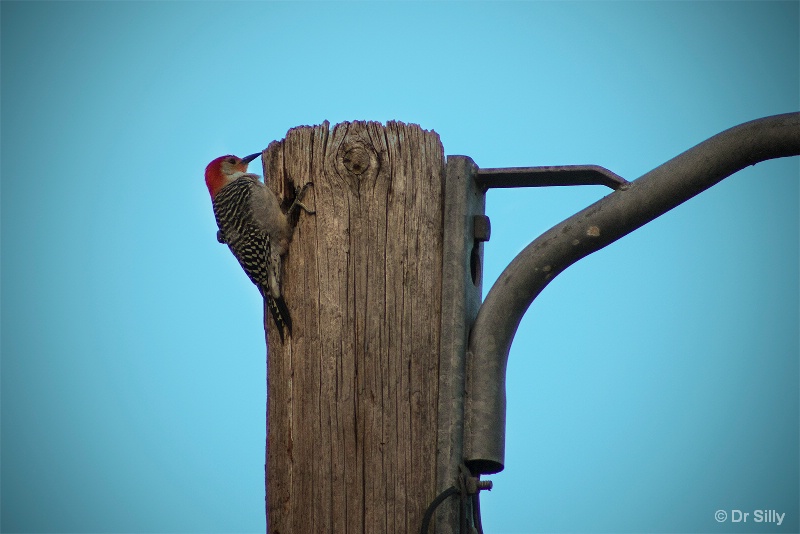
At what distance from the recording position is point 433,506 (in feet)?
8.83

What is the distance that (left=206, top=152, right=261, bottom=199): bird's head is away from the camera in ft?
19.3

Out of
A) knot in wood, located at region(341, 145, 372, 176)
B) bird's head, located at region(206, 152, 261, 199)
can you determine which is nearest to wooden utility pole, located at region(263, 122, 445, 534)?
knot in wood, located at region(341, 145, 372, 176)

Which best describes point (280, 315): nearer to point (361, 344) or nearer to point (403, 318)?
point (361, 344)

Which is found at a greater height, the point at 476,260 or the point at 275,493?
the point at 476,260

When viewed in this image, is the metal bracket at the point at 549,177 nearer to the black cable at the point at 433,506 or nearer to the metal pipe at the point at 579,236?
the metal pipe at the point at 579,236

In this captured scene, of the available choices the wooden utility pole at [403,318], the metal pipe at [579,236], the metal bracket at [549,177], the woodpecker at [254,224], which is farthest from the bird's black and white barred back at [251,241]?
the metal bracket at [549,177]

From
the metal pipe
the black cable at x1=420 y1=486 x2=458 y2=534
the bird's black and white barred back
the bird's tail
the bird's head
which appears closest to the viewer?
the black cable at x1=420 y1=486 x2=458 y2=534

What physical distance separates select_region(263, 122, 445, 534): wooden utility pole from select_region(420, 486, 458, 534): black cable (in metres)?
0.04

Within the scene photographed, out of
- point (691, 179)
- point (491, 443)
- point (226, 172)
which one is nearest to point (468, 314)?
point (491, 443)

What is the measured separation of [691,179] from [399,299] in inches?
A: 40.8

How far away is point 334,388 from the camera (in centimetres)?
282

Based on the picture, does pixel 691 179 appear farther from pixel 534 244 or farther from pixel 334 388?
pixel 334 388

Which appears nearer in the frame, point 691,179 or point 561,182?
point 691,179

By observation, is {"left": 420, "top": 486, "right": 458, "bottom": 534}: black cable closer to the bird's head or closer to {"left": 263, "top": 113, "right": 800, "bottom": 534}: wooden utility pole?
{"left": 263, "top": 113, "right": 800, "bottom": 534}: wooden utility pole
